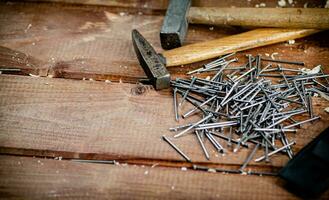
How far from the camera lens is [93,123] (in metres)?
1.79

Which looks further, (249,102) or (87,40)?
(87,40)

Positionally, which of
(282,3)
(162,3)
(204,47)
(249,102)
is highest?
(282,3)

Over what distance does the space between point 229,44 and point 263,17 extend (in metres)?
0.20

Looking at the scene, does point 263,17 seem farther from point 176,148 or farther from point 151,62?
point 176,148

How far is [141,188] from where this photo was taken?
160 centimetres

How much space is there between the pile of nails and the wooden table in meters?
0.04

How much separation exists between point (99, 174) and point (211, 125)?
1.59ft

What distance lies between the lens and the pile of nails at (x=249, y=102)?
5.53ft

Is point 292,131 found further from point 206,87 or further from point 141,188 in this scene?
point 141,188

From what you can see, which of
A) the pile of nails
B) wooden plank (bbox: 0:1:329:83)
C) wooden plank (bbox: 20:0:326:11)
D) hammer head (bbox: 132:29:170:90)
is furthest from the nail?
wooden plank (bbox: 20:0:326:11)

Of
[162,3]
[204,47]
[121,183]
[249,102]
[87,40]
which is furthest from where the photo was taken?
[162,3]

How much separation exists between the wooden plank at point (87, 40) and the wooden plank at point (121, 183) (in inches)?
18.4

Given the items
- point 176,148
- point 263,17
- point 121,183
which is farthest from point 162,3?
point 121,183

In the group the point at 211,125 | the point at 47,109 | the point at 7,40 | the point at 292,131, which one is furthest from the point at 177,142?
the point at 7,40
